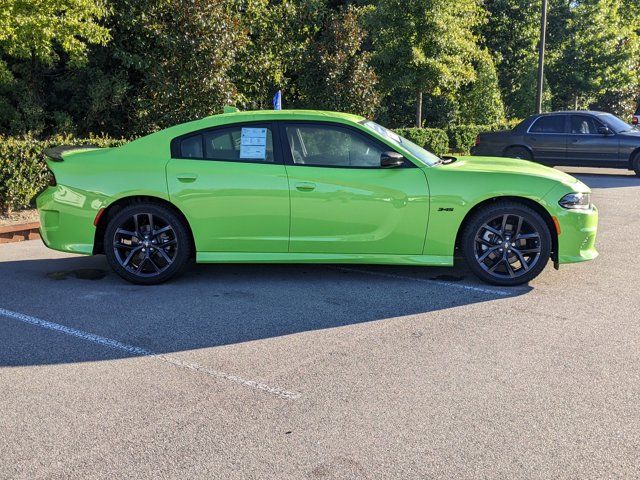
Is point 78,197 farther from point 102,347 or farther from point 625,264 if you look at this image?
point 625,264

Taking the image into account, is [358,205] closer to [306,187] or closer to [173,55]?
[306,187]

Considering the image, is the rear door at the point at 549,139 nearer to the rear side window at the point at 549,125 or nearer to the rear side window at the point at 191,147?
the rear side window at the point at 549,125

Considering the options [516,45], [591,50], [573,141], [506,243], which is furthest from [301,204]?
[591,50]

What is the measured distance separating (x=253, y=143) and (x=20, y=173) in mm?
4926

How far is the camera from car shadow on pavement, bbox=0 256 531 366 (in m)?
4.96

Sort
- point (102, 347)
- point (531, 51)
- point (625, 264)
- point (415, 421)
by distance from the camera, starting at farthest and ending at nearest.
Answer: point (531, 51) < point (625, 264) < point (102, 347) < point (415, 421)

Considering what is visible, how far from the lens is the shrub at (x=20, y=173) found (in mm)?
9648

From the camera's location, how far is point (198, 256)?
6402mm

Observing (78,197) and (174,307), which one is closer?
(174,307)

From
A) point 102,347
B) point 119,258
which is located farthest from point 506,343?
point 119,258

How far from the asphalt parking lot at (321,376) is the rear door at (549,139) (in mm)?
10593

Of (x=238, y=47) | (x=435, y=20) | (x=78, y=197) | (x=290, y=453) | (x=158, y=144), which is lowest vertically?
(x=290, y=453)

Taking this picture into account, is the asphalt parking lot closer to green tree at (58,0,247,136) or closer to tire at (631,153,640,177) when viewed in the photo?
green tree at (58,0,247,136)

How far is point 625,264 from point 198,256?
426cm
